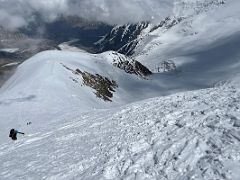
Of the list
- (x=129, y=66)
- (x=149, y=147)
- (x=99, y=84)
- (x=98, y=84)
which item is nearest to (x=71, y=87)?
(x=98, y=84)

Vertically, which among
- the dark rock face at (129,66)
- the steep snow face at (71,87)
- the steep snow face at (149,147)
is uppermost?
the dark rock face at (129,66)

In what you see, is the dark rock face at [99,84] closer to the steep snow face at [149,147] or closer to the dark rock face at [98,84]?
the dark rock face at [98,84]

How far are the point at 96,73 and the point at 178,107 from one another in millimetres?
80886

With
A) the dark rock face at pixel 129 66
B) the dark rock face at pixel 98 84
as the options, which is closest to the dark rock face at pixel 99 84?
the dark rock face at pixel 98 84

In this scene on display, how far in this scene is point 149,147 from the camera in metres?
22.0

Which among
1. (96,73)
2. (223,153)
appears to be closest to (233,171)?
(223,153)

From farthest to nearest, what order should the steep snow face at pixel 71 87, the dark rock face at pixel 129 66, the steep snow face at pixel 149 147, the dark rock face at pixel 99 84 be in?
the dark rock face at pixel 129 66
the dark rock face at pixel 99 84
the steep snow face at pixel 71 87
the steep snow face at pixel 149 147

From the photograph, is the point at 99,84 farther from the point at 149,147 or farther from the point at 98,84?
the point at 149,147

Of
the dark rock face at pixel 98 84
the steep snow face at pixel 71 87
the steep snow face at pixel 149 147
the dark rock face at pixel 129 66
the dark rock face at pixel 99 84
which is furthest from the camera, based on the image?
the dark rock face at pixel 129 66

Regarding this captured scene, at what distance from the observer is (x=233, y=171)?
16.6 meters

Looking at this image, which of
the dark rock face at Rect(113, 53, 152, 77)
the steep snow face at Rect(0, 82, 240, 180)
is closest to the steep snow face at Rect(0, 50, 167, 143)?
the dark rock face at Rect(113, 53, 152, 77)

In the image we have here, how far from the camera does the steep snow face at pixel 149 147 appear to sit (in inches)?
728

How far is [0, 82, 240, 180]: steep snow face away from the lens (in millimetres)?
18484

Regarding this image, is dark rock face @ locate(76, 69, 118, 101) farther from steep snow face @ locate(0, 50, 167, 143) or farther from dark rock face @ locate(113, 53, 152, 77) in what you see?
dark rock face @ locate(113, 53, 152, 77)
